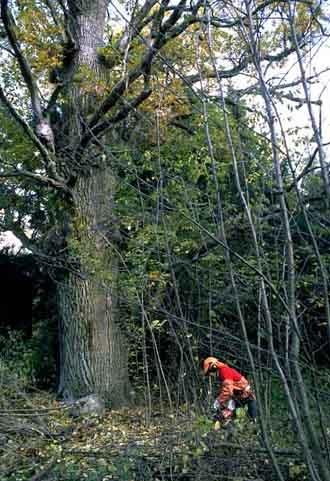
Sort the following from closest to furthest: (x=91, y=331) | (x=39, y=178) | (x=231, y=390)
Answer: (x=231, y=390)
(x=39, y=178)
(x=91, y=331)

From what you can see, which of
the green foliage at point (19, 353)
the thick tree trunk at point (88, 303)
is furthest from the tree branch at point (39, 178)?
the green foliage at point (19, 353)

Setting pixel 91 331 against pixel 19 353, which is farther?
pixel 19 353

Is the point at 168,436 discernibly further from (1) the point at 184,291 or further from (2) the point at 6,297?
(2) the point at 6,297

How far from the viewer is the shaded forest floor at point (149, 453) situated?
4.42 m

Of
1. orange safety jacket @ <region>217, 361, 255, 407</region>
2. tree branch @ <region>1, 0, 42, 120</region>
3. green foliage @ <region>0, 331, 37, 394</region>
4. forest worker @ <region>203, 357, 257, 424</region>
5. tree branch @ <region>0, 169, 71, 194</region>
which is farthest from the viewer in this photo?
green foliage @ <region>0, 331, 37, 394</region>

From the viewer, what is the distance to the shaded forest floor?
174 inches

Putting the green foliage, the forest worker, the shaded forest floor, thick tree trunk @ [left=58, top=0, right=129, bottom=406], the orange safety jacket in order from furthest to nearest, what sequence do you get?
the green foliage
thick tree trunk @ [left=58, top=0, right=129, bottom=406]
the orange safety jacket
the forest worker
the shaded forest floor

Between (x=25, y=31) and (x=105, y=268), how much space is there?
4.50 m

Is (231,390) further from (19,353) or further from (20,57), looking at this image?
(19,353)

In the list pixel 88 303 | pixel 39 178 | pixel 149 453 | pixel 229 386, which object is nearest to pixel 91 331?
pixel 88 303

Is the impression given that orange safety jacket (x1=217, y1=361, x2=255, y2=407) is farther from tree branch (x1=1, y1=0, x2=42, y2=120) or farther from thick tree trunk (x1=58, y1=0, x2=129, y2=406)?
tree branch (x1=1, y1=0, x2=42, y2=120)

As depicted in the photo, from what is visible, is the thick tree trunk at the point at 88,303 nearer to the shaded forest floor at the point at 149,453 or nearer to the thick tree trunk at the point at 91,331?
the thick tree trunk at the point at 91,331

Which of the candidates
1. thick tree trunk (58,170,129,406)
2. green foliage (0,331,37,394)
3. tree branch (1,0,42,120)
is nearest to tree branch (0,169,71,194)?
thick tree trunk (58,170,129,406)

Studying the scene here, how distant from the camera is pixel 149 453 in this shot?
5246 millimetres
